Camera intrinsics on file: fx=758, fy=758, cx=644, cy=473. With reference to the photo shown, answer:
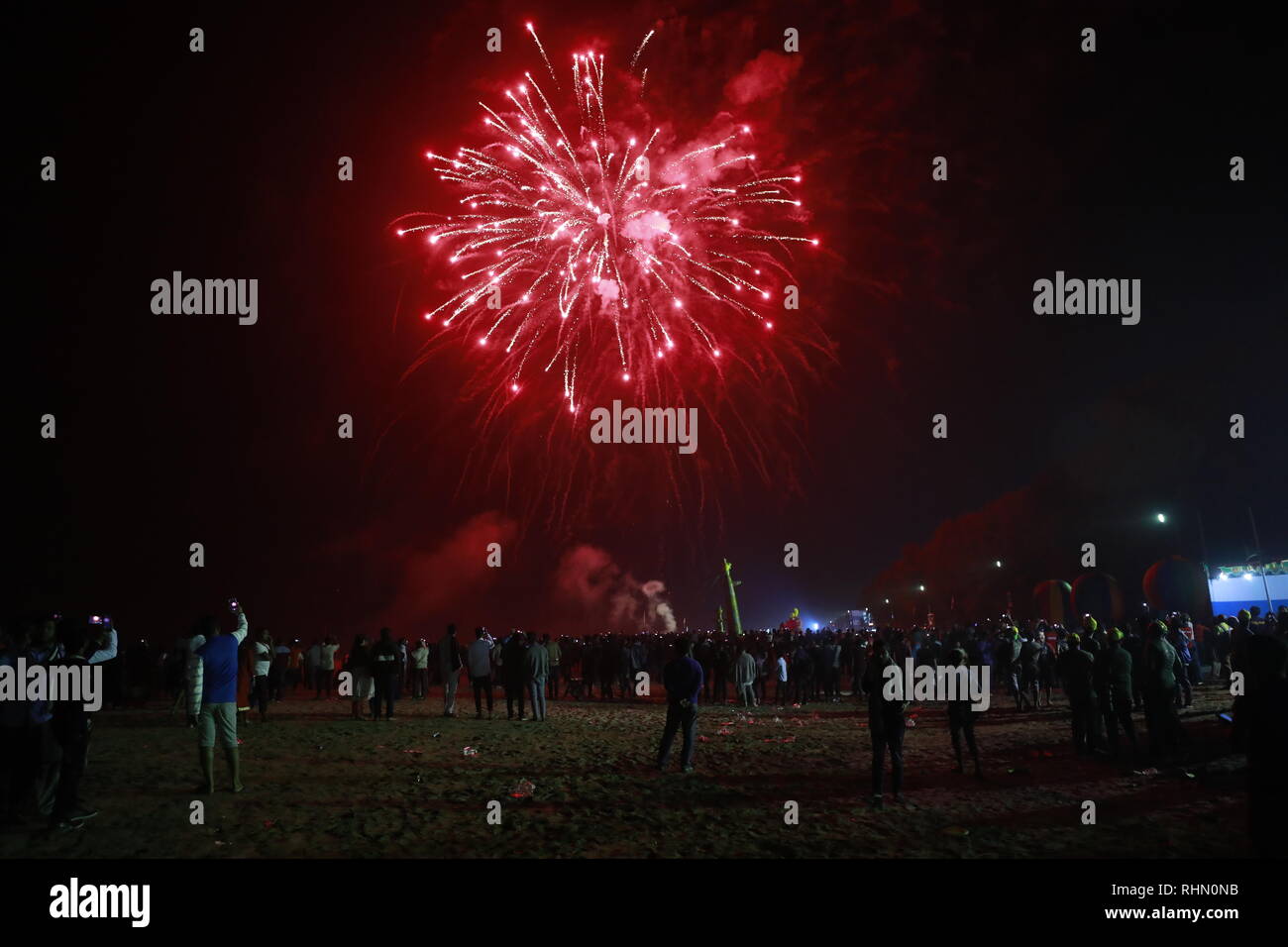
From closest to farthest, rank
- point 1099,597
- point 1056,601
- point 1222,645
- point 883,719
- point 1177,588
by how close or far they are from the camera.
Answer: point 883,719 < point 1222,645 < point 1177,588 < point 1099,597 < point 1056,601

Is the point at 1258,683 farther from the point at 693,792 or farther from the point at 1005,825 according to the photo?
the point at 693,792

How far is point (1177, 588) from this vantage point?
39844 mm

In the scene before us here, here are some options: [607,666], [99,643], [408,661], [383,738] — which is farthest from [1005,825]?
[408,661]

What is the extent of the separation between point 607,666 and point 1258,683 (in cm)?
1965

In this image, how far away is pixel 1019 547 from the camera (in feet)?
252

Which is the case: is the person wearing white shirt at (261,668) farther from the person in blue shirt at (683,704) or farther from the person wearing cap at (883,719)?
the person wearing cap at (883,719)

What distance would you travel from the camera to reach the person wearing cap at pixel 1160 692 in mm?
11828

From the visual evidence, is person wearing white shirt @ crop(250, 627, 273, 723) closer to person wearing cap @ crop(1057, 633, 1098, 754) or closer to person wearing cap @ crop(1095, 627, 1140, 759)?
person wearing cap @ crop(1057, 633, 1098, 754)

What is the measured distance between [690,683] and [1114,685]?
6.99 meters

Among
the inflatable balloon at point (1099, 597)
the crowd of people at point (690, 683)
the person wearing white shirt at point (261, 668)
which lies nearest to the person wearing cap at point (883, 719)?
the crowd of people at point (690, 683)

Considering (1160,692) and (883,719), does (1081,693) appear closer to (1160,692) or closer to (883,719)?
(1160,692)

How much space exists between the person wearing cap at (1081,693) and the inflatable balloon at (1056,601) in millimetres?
44376

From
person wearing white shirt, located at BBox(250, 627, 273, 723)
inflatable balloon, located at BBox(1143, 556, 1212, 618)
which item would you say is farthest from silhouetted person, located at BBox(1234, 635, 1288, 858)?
inflatable balloon, located at BBox(1143, 556, 1212, 618)

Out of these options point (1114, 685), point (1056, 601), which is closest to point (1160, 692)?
point (1114, 685)
